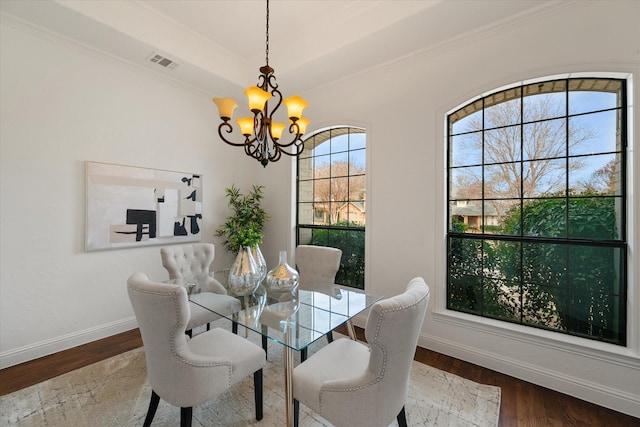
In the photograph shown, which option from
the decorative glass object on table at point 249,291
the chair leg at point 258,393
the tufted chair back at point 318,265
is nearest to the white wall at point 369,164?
the tufted chair back at point 318,265

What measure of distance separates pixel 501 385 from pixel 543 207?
60.3 inches

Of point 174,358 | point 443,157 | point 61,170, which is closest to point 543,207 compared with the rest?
point 443,157

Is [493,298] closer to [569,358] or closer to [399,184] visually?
[569,358]

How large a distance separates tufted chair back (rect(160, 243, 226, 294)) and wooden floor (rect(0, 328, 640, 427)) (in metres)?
0.97

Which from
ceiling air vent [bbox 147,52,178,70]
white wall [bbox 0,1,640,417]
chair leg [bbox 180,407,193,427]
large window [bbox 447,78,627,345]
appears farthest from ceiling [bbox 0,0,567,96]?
chair leg [bbox 180,407,193,427]

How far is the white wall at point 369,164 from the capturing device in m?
2.07

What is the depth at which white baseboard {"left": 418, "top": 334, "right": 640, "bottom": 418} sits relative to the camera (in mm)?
1896

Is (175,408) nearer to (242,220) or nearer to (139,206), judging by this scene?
(139,206)

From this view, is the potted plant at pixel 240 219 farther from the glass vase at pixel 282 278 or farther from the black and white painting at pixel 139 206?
the glass vase at pixel 282 278

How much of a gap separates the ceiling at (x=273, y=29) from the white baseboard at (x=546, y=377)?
295 cm

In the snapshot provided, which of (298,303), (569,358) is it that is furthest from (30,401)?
(569,358)

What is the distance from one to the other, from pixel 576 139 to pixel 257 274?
2845 mm

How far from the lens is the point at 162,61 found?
304 centimetres

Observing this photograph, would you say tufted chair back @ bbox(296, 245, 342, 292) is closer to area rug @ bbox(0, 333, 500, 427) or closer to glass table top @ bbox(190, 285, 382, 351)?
glass table top @ bbox(190, 285, 382, 351)
